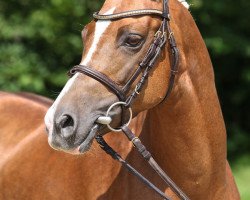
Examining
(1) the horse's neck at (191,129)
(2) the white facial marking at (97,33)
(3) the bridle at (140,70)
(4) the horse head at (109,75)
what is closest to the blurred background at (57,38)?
(1) the horse's neck at (191,129)

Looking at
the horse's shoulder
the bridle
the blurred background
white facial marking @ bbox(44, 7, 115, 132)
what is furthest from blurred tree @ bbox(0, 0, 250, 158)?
white facial marking @ bbox(44, 7, 115, 132)

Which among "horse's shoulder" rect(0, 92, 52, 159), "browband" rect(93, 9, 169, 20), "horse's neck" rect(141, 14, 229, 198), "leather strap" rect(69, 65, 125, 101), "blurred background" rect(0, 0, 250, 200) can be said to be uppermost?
"browband" rect(93, 9, 169, 20)

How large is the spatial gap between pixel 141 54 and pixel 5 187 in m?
1.54

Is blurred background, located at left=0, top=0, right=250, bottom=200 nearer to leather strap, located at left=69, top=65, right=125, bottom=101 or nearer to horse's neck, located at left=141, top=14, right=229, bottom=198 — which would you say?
horse's neck, located at left=141, top=14, right=229, bottom=198

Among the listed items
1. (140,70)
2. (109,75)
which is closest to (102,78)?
(109,75)

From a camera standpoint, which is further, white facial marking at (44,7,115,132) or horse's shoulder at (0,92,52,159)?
horse's shoulder at (0,92,52,159)

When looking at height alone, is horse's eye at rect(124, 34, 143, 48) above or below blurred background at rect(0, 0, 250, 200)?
above

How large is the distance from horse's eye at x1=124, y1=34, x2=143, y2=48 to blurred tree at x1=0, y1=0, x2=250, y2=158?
5.40 meters

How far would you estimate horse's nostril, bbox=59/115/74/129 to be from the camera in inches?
106

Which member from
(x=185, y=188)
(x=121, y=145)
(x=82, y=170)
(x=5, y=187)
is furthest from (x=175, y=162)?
(x=5, y=187)

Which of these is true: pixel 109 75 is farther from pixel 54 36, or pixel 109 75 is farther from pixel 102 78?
pixel 54 36

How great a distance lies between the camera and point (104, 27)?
2.83 m

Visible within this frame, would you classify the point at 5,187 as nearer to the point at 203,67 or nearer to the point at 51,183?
the point at 51,183

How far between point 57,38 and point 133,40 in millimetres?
6183
